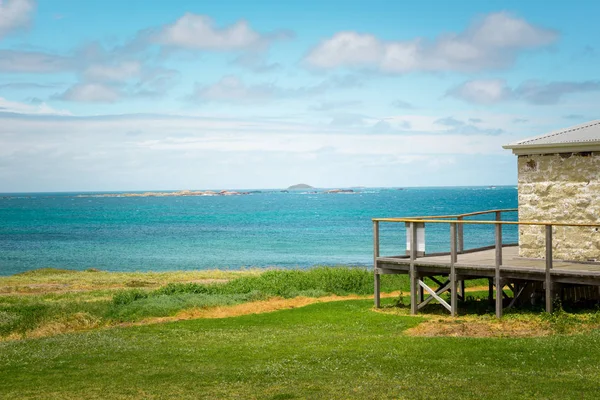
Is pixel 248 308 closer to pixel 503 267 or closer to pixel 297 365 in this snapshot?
pixel 503 267

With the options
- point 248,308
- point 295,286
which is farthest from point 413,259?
point 295,286

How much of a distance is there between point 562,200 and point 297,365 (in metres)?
10.7

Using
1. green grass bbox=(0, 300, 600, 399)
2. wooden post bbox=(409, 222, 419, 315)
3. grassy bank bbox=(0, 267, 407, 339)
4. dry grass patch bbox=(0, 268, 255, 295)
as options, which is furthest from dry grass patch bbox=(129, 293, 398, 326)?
dry grass patch bbox=(0, 268, 255, 295)

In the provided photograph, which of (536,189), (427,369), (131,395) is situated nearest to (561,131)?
(536,189)

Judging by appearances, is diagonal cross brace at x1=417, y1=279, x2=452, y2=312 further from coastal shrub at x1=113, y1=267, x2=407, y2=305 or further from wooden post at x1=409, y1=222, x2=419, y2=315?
coastal shrub at x1=113, y1=267, x2=407, y2=305

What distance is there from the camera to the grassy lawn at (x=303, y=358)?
37.2 feet

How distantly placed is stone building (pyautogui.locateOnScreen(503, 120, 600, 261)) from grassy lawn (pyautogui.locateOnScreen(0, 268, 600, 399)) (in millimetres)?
2259

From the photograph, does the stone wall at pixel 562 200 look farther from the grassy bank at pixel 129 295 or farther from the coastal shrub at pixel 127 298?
the coastal shrub at pixel 127 298

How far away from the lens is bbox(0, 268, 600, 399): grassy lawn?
11.4 m

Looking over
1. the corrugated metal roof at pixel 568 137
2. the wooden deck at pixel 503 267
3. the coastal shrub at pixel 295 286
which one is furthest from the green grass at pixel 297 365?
the coastal shrub at pixel 295 286

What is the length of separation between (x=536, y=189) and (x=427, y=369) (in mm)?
9631

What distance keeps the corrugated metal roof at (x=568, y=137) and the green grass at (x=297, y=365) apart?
6443 millimetres

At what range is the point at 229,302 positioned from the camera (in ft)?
82.9

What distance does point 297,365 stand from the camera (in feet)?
43.7
